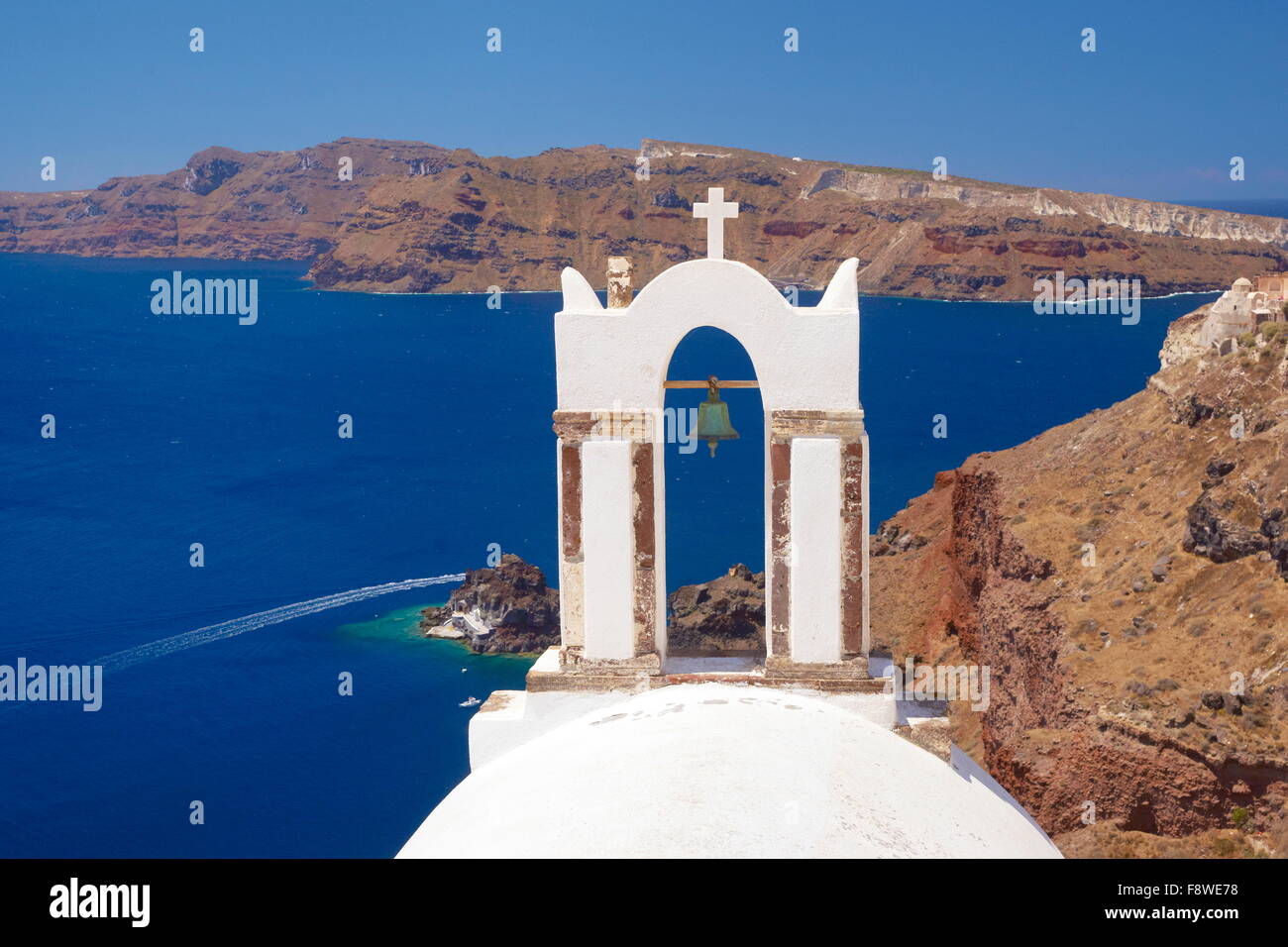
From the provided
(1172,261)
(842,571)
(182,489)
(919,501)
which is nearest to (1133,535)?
(919,501)

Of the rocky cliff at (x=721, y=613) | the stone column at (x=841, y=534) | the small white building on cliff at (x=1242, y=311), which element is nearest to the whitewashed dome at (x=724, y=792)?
the stone column at (x=841, y=534)

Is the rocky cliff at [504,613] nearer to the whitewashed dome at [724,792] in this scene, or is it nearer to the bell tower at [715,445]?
the bell tower at [715,445]

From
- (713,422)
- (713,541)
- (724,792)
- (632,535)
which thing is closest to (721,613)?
(713,541)

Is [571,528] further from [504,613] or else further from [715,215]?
[504,613]

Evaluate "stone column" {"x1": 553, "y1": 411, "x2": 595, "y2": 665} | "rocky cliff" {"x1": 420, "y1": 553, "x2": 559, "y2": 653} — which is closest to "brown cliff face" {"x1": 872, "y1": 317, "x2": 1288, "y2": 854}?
"stone column" {"x1": 553, "y1": 411, "x2": 595, "y2": 665}

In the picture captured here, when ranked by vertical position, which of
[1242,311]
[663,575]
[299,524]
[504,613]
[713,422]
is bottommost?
[504,613]
